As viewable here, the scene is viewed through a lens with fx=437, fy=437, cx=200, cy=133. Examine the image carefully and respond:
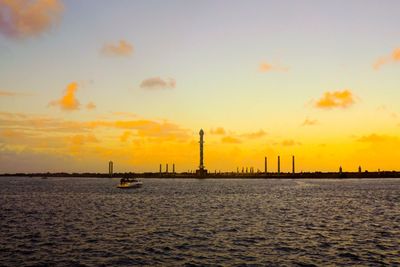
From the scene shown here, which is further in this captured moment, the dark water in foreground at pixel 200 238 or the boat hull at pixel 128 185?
the boat hull at pixel 128 185

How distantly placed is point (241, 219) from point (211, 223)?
513 cm

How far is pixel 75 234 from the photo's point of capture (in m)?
40.2

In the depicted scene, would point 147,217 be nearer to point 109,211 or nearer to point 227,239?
point 109,211

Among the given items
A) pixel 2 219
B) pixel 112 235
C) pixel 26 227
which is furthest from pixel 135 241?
pixel 2 219

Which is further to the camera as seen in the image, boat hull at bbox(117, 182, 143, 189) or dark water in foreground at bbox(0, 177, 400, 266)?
boat hull at bbox(117, 182, 143, 189)

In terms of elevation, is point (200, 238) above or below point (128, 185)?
below

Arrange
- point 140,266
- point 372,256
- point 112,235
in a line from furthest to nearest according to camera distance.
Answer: point 112,235
point 372,256
point 140,266

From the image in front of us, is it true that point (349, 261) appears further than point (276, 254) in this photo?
No

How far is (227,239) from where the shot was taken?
36969mm

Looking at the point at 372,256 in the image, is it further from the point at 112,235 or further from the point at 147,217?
the point at 147,217

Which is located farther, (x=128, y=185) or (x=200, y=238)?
(x=128, y=185)

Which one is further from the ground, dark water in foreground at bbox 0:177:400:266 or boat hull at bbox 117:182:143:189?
boat hull at bbox 117:182:143:189

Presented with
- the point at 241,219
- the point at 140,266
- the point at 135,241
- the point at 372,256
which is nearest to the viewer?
the point at 140,266

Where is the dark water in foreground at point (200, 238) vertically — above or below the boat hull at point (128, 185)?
below
